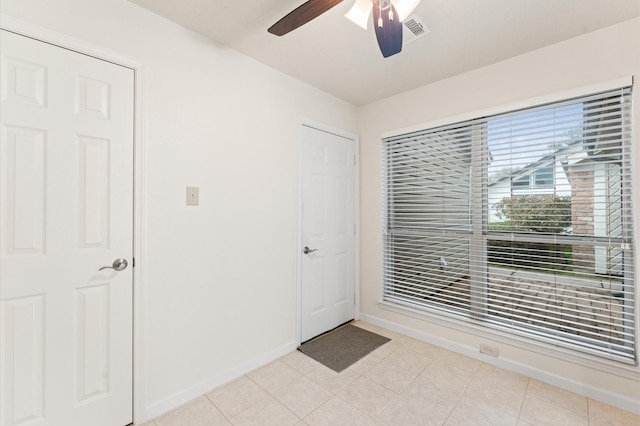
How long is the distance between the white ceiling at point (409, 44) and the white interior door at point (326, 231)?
68cm

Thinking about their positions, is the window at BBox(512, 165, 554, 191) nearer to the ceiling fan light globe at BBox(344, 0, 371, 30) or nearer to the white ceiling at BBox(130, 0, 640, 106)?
the white ceiling at BBox(130, 0, 640, 106)

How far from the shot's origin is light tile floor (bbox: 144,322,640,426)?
169 cm

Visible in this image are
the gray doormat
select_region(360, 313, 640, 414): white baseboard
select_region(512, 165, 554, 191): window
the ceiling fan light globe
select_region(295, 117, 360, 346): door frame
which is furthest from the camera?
select_region(295, 117, 360, 346): door frame

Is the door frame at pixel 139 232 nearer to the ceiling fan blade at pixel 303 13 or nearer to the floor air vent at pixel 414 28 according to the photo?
the ceiling fan blade at pixel 303 13

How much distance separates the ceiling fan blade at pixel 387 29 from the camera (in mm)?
1247

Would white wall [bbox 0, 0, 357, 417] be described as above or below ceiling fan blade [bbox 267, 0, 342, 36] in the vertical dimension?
below

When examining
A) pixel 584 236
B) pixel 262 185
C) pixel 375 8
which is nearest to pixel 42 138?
pixel 262 185

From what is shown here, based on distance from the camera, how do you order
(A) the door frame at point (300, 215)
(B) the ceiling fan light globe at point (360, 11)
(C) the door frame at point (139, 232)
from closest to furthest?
(B) the ceiling fan light globe at point (360, 11)
(C) the door frame at point (139, 232)
(A) the door frame at point (300, 215)

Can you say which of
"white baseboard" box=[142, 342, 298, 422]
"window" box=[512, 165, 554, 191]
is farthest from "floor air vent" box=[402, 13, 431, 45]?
"white baseboard" box=[142, 342, 298, 422]

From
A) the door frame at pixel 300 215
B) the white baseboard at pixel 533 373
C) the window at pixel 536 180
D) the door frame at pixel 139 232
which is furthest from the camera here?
the door frame at pixel 300 215

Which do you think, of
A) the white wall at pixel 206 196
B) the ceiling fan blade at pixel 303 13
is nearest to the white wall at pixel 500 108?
the white wall at pixel 206 196

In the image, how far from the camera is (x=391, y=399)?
188 centimetres

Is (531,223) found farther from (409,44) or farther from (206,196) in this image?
(206,196)

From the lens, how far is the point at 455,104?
2.52m
